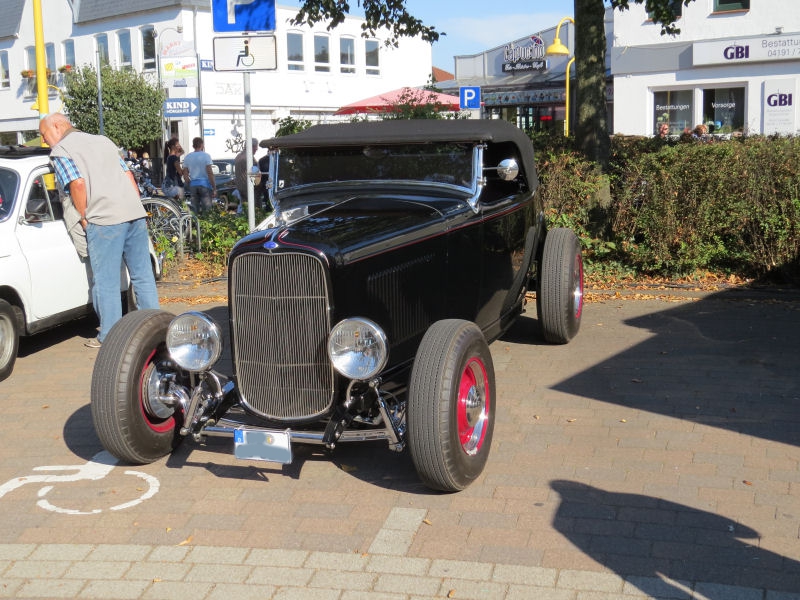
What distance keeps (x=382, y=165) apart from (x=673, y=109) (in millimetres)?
19741

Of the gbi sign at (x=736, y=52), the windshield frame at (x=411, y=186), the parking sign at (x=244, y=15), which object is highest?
the gbi sign at (x=736, y=52)

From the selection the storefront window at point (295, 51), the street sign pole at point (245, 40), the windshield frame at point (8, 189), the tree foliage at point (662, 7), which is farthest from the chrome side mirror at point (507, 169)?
the storefront window at point (295, 51)

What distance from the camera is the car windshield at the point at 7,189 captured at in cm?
756

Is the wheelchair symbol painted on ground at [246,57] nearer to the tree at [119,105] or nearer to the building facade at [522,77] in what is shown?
the building facade at [522,77]

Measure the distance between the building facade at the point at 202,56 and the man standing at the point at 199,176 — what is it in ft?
59.6

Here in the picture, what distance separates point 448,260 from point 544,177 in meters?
5.24

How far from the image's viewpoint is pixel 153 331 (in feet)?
17.1

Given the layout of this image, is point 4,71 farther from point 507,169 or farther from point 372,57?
point 507,169

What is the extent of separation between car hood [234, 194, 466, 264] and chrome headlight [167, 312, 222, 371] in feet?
1.47

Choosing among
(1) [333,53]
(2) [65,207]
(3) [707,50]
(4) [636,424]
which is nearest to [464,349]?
(4) [636,424]

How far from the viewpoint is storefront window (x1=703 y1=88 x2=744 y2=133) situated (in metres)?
23.2

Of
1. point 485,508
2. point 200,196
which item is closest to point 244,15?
point 485,508

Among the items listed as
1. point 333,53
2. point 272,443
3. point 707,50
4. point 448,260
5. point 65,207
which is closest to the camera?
point 272,443

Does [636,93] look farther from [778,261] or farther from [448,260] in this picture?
[448,260]
